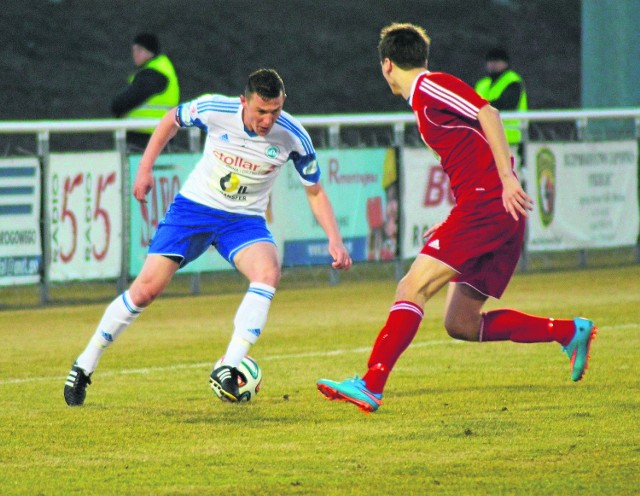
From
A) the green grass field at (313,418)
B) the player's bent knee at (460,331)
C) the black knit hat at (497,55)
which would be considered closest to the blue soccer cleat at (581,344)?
the green grass field at (313,418)

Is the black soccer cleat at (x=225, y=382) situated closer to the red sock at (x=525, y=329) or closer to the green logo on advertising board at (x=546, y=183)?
the red sock at (x=525, y=329)

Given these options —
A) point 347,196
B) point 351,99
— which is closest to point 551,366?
point 347,196

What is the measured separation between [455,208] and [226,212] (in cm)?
146

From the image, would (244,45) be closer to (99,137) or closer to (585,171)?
(99,137)

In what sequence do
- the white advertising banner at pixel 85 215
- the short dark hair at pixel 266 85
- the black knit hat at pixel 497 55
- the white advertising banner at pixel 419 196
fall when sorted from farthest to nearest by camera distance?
1. the black knit hat at pixel 497 55
2. the white advertising banner at pixel 419 196
3. the white advertising banner at pixel 85 215
4. the short dark hair at pixel 266 85

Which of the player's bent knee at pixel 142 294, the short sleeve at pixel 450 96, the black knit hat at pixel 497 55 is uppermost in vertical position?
the short sleeve at pixel 450 96

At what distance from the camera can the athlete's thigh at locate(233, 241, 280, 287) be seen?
812 cm

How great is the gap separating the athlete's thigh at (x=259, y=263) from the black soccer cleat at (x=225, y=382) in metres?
0.53

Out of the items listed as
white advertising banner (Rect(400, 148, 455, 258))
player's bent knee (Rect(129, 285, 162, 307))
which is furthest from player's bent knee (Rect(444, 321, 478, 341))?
white advertising banner (Rect(400, 148, 455, 258))

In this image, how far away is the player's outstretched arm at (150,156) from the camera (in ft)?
26.3

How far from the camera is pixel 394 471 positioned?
20.3 feet

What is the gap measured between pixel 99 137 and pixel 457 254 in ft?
58.7

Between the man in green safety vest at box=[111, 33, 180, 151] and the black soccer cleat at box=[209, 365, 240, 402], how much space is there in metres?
6.13

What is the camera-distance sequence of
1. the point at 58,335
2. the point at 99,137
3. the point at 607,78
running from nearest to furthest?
the point at 58,335, the point at 607,78, the point at 99,137
